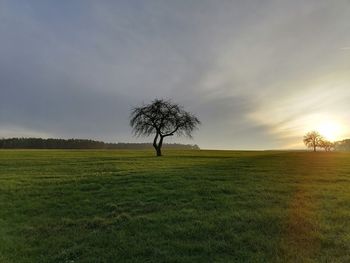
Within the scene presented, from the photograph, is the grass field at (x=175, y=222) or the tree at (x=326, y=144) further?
Answer: the tree at (x=326, y=144)

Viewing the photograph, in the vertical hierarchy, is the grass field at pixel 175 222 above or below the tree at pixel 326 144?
below

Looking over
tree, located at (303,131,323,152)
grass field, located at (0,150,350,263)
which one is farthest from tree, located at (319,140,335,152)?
grass field, located at (0,150,350,263)

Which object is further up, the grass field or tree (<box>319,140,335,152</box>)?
tree (<box>319,140,335,152</box>)

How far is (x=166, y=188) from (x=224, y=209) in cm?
574

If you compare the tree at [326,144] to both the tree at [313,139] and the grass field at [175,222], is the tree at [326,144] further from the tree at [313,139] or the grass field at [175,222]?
the grass field at [175,222]

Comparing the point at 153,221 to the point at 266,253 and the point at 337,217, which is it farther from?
the point at 337,217

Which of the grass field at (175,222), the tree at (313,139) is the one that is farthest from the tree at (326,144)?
the grass field at (175,222)

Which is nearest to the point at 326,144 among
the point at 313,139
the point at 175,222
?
the point at 313,139

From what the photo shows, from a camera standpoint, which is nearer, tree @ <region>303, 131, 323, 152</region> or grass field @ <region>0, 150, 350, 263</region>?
grass field @ <region>0, 150, 350, 263</region>

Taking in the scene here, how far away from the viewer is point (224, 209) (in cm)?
1594

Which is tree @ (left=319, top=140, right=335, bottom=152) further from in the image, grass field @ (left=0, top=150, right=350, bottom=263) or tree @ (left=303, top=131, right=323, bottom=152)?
grass field @ (left=0, top=150, right=350, bottom=263)

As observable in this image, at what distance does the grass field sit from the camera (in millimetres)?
11352

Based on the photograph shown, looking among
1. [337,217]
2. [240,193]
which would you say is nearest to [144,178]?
[240,193]

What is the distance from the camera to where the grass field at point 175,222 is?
447 inches
